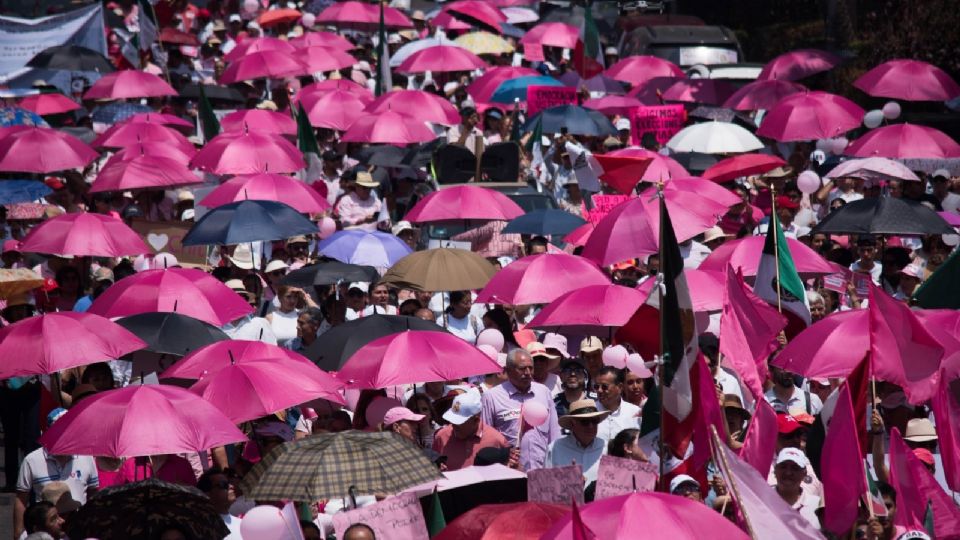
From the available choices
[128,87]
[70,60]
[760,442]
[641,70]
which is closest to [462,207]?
[760,442]

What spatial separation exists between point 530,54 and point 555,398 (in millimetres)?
14784

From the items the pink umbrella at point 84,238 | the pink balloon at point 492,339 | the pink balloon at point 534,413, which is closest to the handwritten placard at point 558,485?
the pink balloon at point 534,413

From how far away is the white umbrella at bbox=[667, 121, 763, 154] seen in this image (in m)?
20.0

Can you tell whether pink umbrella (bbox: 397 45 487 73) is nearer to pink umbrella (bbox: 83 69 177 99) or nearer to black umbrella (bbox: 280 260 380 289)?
pink umbrella (bbox: 83 69 177 99)

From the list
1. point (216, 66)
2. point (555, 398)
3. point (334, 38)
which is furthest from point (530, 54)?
point (555, 398)

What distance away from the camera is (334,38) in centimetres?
2633

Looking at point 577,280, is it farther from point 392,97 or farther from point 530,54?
point 530,54

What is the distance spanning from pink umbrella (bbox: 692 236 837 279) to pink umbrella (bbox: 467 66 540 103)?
9.26 m

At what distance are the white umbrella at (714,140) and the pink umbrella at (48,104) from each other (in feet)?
26.0

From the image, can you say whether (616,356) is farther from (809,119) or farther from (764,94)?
(764,94)

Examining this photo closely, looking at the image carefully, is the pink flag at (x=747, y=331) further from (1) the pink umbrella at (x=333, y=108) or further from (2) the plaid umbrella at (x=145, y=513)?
(1) the pink umbrella at (x=333, y=108)

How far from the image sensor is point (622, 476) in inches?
392

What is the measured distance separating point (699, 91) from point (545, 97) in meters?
2.51

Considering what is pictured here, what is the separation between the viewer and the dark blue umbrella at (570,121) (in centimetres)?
2089
